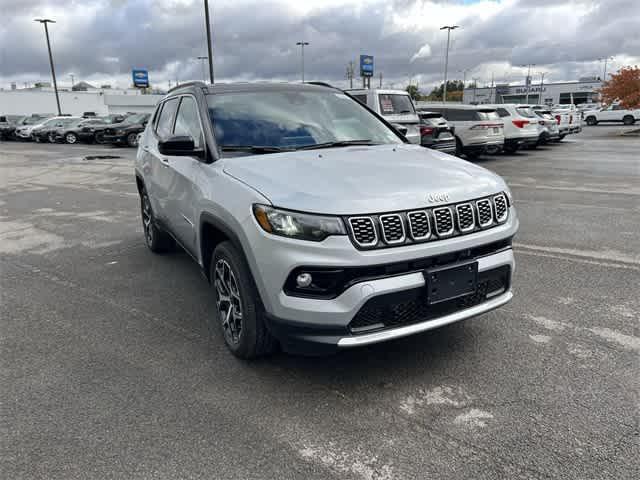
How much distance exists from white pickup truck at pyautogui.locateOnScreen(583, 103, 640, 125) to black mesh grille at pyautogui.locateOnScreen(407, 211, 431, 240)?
40610 millimetres

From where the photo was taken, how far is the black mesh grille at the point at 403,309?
2.60m

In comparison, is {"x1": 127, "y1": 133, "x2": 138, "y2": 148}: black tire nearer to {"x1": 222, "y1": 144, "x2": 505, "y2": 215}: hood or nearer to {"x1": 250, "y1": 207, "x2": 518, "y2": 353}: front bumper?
{"x1": 222, "y1": 144, "x2": 505, "y2": 215}: hood

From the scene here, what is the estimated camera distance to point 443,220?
276cm

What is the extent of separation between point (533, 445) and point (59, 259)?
17.3ft

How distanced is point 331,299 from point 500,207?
1272 mm

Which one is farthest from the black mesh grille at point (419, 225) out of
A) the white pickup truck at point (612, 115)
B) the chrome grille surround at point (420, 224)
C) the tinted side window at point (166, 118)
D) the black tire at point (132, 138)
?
the white pickup truck at point (612, 115)

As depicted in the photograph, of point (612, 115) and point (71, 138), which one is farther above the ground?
point (612, 115)

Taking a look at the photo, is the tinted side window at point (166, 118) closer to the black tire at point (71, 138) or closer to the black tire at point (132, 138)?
the black tire at point (132, 138)

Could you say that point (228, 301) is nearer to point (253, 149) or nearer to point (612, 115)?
point (253, 149)

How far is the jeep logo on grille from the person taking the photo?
2.74 metres

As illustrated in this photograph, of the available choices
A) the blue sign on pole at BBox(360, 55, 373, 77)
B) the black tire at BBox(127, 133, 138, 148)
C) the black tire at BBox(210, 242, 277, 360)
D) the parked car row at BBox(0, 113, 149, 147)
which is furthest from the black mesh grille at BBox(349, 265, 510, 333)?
the blue sign on pole at BBox(360, 55, 373, 77)

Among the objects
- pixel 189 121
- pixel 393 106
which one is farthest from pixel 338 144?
pixel 393 106

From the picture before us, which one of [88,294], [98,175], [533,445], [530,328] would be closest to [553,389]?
[533,445]

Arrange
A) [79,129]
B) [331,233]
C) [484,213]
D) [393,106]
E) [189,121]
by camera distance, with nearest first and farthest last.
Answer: [331,233] → [484,213] → [189,121] → [393,106] → [79,129]
